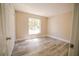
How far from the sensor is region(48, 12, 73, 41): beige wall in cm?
124

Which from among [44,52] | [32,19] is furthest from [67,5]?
[44,52]

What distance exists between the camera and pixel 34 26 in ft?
4.13

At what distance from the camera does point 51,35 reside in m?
1.33

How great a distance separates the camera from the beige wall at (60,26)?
1.24 metres

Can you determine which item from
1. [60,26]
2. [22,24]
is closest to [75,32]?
[60,26]

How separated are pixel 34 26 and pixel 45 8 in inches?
13.6

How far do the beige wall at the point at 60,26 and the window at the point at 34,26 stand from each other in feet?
0.64

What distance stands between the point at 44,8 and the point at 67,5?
1.15 ft

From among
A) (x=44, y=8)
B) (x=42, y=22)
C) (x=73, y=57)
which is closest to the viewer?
(x=73, y=57)

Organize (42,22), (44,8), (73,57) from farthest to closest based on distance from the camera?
(42,22)
(44,8)
(73,57)

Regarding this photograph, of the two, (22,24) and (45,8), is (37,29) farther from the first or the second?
(45,8)

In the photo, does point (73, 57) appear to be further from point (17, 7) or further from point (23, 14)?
point (17, 7)

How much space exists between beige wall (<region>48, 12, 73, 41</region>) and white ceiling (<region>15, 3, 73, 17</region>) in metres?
0.09

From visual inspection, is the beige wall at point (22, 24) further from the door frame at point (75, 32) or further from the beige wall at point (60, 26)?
the door frame at point (75, 32)
